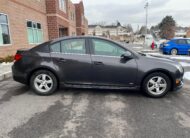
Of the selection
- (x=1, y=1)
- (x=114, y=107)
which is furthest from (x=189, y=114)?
(x=1, y=1)

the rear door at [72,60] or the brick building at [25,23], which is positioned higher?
the brick building at [25,23]

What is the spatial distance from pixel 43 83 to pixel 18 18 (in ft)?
28.6

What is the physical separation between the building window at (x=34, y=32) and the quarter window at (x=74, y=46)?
9.89m

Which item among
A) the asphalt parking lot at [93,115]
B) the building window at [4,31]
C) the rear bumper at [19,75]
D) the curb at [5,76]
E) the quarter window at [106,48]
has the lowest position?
the asphalt parking lot at [93,115]

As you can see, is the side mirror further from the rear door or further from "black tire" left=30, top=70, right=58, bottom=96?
"black tire" left=30, top=70, right=58, bottom=96

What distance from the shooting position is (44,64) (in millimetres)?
4824

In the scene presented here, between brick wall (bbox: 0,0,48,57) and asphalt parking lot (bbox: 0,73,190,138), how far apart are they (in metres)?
6.69

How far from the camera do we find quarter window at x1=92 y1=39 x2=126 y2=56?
4770 millimetres

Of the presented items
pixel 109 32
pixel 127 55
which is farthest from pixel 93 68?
pixel 109 32

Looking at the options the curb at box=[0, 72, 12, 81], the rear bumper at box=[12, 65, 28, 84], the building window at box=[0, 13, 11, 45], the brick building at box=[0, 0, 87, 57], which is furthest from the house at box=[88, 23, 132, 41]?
the rear bumper at box=[12, 65, 28, 84]

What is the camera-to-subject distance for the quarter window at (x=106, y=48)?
188 inches

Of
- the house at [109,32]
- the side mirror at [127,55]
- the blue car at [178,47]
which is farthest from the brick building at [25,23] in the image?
the house at [109,32]

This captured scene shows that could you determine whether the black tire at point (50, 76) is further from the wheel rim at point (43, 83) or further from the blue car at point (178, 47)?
the blue car at point (178, 47)

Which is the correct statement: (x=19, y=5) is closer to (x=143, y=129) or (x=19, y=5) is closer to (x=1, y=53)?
(x=1, y=53)
